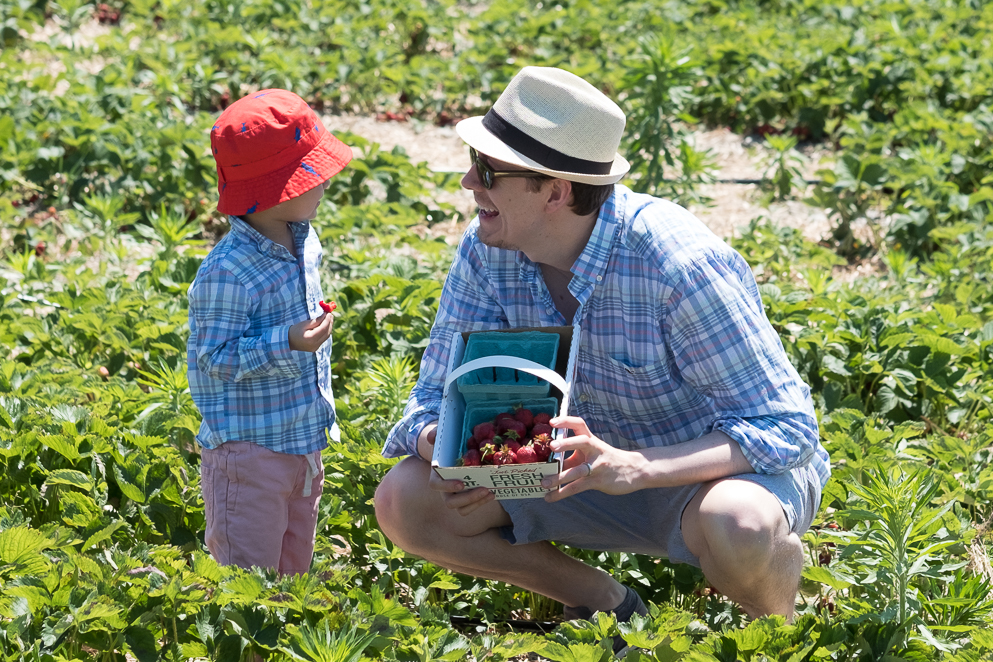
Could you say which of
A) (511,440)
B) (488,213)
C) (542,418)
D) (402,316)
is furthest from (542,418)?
(402,316)

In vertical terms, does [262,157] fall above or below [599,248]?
above

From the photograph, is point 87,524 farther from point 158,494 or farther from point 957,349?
point 957,349

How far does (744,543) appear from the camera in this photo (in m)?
2.47

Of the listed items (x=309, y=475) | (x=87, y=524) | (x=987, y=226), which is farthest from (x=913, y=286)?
(x=87, y=524)

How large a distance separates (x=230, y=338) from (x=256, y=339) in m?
0.07

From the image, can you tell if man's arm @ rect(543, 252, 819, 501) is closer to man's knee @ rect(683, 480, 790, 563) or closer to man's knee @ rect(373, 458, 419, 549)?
man's knee @ rect(683, 480, 790, 563)

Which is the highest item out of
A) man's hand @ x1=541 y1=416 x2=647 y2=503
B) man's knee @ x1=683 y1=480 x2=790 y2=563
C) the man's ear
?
the man's ear

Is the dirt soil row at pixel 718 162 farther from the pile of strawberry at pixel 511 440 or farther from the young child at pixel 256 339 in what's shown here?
the pile of strawberry at pixel 511 440

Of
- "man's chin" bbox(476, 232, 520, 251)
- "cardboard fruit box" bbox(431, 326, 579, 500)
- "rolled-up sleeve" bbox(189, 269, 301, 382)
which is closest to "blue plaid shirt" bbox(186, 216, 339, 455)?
"rolled-up sleeve" bbox(189, 269, 301, 382)

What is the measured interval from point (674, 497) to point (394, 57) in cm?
645

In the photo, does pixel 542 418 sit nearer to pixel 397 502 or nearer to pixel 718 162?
pixel 397 502

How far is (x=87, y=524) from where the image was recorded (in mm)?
2857

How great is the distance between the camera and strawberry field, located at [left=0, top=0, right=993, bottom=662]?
93.1 inches

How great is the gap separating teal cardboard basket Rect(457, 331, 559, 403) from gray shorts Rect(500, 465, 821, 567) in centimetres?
35
